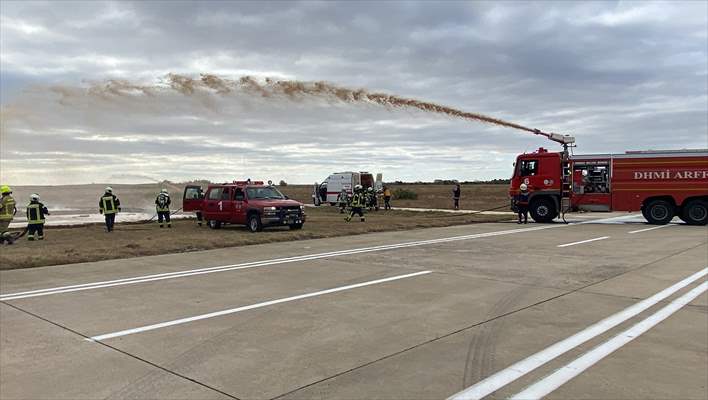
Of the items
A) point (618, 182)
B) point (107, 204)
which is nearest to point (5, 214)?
point (107, 204)

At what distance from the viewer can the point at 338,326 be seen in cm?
628

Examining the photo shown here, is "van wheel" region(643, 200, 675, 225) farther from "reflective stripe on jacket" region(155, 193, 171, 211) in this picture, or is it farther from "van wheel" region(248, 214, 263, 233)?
"reflective stripe on jacket" region(155, 193, 171, 211)

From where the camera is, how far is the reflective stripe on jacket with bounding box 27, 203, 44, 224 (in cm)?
1680

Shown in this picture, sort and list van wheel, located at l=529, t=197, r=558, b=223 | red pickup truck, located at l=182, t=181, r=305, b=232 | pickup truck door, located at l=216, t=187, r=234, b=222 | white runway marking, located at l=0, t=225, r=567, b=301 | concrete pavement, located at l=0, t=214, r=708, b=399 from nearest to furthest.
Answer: concrete pavement, located at l=0, t=214, r=708, b=399 < white runway marking, located at l=0, t=225, r=567, b=301 < red pickup truck, located at l=182, t=181, r=305, b=232 < pickup truck door, located at l=216, t=187, r=234, b=222 < van wheel, located at l=529, t=197, r=558, b=223

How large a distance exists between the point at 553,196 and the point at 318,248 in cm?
1353

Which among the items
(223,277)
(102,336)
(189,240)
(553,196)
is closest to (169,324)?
(102,336)

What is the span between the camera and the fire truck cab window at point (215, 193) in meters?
21.4

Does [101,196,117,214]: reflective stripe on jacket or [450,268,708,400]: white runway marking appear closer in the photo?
[450,268,708,400]: white runway marking

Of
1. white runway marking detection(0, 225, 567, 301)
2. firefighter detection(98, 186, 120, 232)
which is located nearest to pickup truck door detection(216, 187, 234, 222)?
firefighter detection(98, 186, 120, 232)

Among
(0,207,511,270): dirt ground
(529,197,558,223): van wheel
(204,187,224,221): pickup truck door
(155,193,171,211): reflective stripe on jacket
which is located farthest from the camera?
(529,197,558,223): van wheel

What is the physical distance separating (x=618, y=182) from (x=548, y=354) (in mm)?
19975

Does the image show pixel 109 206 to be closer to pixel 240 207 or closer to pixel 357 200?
pixel 240 207

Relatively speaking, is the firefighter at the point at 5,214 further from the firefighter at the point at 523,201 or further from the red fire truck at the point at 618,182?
the red fire truck at the point at 618,182

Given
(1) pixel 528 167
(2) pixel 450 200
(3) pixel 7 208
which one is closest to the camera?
(3) pixel 7 208
